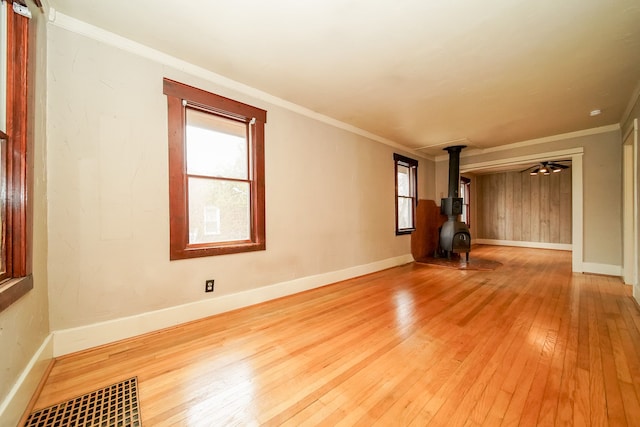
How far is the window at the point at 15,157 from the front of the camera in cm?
129

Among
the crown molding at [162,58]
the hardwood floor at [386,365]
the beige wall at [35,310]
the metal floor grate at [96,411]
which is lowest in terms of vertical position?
the hardwood floor at [386,365]

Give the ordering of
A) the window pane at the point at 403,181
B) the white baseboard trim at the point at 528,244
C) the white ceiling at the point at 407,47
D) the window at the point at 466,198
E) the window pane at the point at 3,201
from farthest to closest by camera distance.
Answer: the window at the point at 466,198 < the white baseboard trim at the point at 528,244 < the window pane at the point at 403,181 < the white ceiling at the point at 407,47 < the window pane at the point at 3,201

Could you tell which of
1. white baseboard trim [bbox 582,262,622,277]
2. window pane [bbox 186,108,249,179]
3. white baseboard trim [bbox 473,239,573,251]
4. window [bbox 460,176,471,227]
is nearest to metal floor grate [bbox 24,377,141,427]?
window pane [bbox 186,108,249,179]

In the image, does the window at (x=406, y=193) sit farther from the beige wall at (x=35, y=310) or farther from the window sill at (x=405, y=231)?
the beige wall at (x=35, y=310)

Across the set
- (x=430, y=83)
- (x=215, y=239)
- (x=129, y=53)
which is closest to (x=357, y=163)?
(x=430, y=83)

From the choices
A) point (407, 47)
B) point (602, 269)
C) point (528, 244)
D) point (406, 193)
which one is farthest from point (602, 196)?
point (407, 47)

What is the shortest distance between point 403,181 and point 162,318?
4.95 metres

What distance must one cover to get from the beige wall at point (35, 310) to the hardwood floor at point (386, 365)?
0.79ft

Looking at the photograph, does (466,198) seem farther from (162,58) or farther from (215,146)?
(162,58)

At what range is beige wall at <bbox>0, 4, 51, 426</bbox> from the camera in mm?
1164

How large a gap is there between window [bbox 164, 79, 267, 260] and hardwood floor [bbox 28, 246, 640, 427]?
2.63 feet

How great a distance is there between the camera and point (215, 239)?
266 cm

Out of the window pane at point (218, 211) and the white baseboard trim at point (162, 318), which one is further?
the window pane at point (218, 211)

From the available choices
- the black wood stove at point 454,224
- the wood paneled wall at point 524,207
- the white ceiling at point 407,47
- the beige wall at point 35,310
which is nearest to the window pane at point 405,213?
the black wood stove at point 454,224
